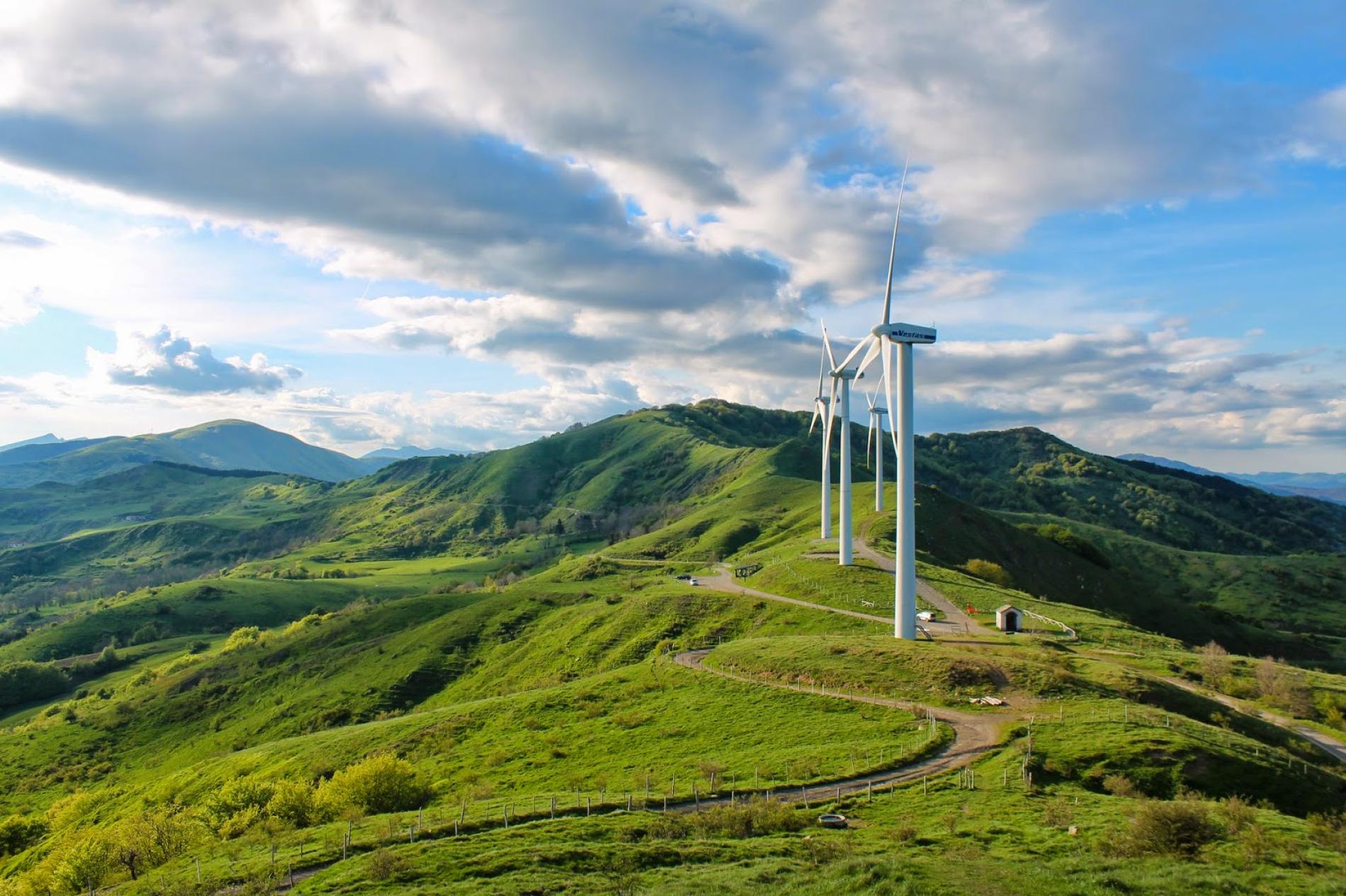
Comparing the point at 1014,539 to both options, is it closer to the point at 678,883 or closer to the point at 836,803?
the point at 836,803

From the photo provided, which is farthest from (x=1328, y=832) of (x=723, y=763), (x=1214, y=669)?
(x=1214, y=669)

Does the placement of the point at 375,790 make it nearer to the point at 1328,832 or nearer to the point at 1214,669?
the point at 1328,832

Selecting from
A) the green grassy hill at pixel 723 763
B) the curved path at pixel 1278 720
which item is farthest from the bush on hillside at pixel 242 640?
the curved path at pixel 1278 720

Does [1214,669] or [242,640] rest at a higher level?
[1214,669]

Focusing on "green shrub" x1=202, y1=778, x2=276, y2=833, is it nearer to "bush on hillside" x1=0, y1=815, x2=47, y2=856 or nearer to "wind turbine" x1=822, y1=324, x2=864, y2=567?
"bush on hillside" x1=0, y1=815, x2=47, y2=856

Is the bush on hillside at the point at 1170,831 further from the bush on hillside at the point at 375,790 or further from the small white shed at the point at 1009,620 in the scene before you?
the small white shed at the point at 1009,620
